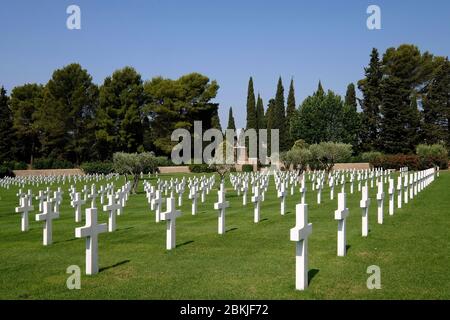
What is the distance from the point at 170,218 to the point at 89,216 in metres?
2.27

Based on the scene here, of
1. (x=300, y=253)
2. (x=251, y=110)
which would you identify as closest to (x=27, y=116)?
(x=251, y=110)

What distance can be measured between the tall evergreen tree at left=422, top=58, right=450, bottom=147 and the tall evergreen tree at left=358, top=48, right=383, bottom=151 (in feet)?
21.0

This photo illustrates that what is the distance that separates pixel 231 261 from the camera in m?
8.55

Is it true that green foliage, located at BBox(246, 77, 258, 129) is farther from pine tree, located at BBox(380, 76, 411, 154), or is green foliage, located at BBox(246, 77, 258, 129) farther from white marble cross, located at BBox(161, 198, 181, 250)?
white marble cross, located at BBox(161, 198, 181, 250)

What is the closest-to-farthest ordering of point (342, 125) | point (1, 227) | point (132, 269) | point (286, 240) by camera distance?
point (132, 269) → point (286, 240) → point (1, 227) → point (342, 125)

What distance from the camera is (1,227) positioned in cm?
1411

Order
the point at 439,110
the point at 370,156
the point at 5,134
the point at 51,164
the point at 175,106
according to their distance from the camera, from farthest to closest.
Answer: the point at 175,106, the point at 439,110, the point at 5,134, the point at 51,164, the point at 370,156

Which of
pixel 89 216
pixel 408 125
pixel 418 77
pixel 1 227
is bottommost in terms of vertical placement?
pixel 1 227

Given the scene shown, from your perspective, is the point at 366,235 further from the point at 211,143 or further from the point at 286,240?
the point at 211,143

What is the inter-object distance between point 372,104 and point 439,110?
8535 millimetres

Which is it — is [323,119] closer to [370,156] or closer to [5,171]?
[370,156]

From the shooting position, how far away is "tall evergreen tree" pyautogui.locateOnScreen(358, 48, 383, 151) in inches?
2660
